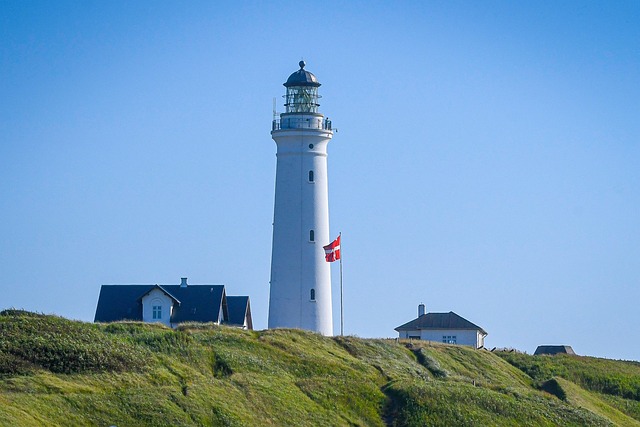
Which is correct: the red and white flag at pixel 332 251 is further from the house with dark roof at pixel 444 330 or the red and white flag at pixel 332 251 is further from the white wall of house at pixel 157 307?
the house with dark roof at pixel 444 330

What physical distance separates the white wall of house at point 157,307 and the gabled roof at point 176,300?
20cm

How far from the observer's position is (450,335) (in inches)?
3054

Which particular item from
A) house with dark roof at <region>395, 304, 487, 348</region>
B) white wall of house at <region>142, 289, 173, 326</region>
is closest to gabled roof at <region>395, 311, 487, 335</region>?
house with dark roof at <region>395, 304, 487, 348</region>

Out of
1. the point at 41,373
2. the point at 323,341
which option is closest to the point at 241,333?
the point at 323,341

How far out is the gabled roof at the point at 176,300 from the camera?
7019cm

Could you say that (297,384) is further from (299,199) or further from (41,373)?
(299,199)

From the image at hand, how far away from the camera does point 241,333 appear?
60.9 metres

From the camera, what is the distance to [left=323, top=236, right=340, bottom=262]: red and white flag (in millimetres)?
67438

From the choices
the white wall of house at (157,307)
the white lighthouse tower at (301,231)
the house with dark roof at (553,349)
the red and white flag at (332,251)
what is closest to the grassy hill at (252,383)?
the white lighthouse tower at (301,231)

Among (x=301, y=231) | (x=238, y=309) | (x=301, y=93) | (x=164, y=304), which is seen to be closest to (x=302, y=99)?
(x=301, y=93)

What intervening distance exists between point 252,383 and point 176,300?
17.9m

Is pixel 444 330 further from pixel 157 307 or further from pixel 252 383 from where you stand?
pixel 252 383

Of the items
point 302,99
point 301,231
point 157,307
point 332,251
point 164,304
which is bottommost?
point 157,307

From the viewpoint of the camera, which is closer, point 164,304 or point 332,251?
point 332,251
